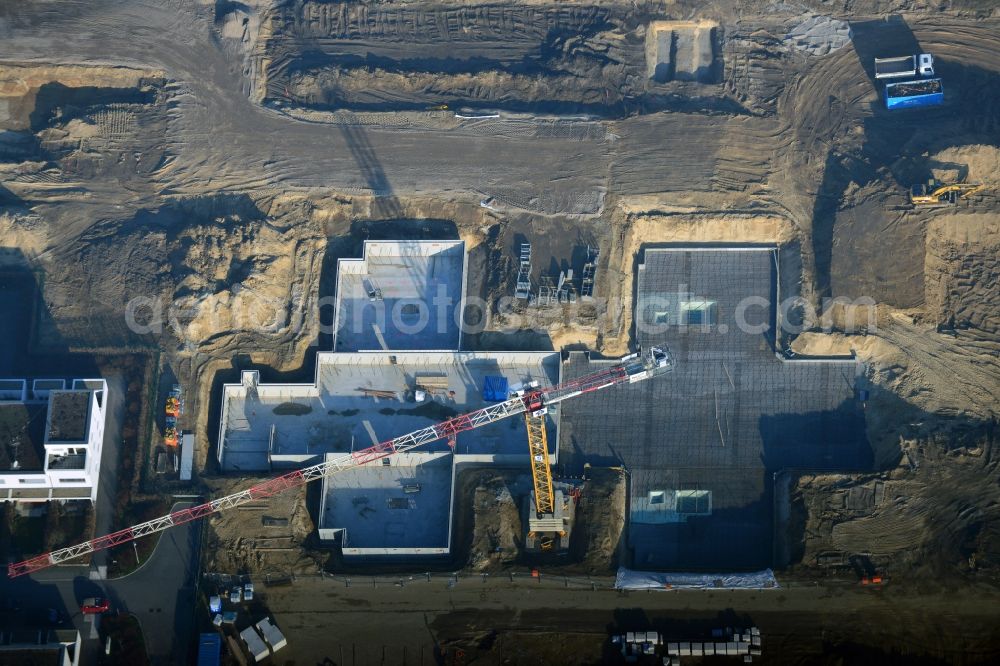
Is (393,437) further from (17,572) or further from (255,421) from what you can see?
(17,572)

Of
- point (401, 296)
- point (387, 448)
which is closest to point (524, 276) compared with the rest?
point (401, 296)

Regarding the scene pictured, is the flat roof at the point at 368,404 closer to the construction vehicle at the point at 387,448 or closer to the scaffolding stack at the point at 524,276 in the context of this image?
the construction vehicle at the point at 387,448

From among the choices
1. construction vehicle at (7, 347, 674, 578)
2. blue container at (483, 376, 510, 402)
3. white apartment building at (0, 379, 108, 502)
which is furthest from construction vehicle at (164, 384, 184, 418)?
blue container at (483, 376, 510, 402)

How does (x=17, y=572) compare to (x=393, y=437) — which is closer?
(x=17, y=572)

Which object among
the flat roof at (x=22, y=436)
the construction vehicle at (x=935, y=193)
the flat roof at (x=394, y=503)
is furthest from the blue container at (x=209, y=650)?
the construction vehicle at (x=935, y=193)

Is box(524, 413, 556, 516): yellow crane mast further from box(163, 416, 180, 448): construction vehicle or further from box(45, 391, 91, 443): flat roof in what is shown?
box(45, 391, 91, 443): flat roof

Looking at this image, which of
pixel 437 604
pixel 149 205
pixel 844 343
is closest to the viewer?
pixel 437 604

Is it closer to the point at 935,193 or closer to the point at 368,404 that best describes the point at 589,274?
the point at 368,404

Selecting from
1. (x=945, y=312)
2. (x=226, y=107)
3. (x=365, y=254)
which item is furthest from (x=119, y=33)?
(x=945, y=312)
